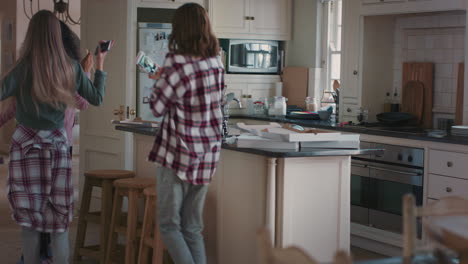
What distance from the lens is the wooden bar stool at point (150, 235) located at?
14.3 ft

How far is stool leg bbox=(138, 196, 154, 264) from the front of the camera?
4418mm

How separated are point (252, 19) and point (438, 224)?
4.89 m

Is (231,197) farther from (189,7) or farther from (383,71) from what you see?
(383,71)

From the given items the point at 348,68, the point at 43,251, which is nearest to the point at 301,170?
the point at 43,251

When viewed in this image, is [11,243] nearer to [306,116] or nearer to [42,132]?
[42,132]

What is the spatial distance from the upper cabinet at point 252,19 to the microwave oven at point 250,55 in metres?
0.09

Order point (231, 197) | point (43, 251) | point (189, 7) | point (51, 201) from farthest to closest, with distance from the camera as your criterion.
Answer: point (43, 251), point (231, 197), point (51, 201), point (189, 7)

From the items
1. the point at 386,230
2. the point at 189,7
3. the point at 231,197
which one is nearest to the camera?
the point at 189,7

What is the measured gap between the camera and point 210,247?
4551 mm

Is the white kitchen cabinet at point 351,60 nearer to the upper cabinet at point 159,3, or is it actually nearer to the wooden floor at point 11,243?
the wooden floor at point 11,243

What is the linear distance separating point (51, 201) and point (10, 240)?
2.10 m

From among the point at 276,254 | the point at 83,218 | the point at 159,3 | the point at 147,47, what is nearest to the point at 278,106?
the point at 147,47

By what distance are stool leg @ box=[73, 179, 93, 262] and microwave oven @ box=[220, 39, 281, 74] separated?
8.54ft

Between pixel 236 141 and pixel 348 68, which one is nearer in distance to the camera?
pixel 236 141
